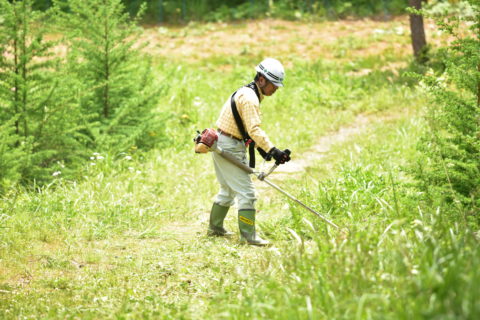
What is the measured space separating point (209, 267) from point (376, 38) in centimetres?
1496

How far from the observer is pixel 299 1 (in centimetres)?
2416

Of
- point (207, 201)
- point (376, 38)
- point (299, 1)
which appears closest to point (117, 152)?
point (207, 201)

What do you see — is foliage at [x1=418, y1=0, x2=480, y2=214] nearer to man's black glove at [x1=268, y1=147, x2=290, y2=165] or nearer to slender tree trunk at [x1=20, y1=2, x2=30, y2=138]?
man's black glove at [x1=268, y1=147, x2=290, y2=165]

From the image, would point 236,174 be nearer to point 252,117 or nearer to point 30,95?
point 252,117

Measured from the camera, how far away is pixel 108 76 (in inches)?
Result: 368

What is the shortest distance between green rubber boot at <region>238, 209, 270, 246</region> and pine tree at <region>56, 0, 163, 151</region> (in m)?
3.51

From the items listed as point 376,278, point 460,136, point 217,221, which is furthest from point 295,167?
point 376,278

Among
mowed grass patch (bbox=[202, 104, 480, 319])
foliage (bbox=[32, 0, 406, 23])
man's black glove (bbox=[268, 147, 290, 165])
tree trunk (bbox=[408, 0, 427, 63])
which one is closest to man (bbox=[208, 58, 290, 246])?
man's black glove (bbox=[268, 147, 290, 165])

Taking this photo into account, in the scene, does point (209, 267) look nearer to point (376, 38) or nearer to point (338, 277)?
point (338, 277)

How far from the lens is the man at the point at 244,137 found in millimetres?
5910

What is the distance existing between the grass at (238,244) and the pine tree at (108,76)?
0.45 metres

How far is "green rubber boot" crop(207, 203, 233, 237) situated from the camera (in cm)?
638

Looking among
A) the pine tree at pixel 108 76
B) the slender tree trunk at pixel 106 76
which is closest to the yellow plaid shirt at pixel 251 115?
the pine tree at pixel 108 76

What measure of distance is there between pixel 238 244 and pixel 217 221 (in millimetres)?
434
